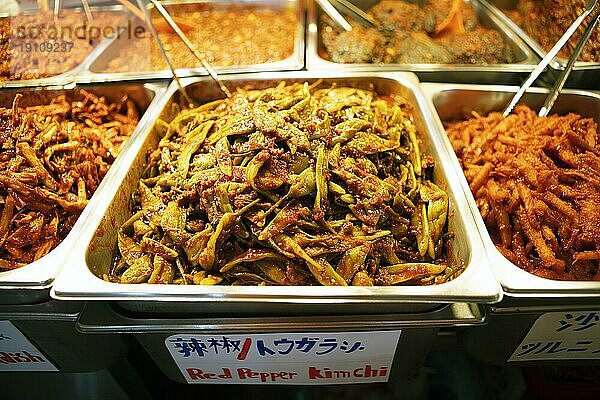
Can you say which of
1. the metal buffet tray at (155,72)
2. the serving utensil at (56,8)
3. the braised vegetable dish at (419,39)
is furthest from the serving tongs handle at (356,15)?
the serving utensil at (56,8)

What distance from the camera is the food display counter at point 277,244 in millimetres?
1472

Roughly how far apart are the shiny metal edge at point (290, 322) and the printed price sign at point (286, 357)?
35 mm

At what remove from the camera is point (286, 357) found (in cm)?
159

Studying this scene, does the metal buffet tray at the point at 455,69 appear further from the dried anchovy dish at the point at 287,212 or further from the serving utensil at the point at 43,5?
the serving utensil at the point at 43,5

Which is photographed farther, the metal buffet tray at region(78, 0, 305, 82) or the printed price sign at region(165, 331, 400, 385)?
the metal buffet tray at region(78, 0, 305, 82)

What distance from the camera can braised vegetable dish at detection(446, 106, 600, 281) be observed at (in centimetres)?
166

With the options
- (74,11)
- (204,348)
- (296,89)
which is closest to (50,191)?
(204,348)

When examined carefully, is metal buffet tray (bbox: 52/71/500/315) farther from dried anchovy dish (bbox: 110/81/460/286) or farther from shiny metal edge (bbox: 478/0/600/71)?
shiny metal edge (bbox: 478/0/600/71)

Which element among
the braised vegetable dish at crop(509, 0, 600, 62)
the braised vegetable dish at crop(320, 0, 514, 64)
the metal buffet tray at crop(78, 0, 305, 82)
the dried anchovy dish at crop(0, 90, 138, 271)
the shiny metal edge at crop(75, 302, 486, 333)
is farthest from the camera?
the braised vegetable dish at crop(320, 0, 514, 64)

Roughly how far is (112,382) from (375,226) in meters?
1.36

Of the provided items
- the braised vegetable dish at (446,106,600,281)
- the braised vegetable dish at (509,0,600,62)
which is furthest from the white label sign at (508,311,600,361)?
the braised vegetable dish at (509,0,600,62)

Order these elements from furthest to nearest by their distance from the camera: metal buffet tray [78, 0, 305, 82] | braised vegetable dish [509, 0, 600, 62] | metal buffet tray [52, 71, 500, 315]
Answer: braised vegetable dish [509, 0, 600, 62] < metal buffet tray [78, 0, 305, 82] < metal buffet tray [52, 71, 500, 315]

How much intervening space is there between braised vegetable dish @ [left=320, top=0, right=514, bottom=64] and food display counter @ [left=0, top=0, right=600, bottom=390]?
21.8 inches

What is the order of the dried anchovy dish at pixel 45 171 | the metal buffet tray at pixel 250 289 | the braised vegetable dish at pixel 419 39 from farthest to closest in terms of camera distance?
the braised vegetable dish at pixel 419 39, the dried anchovy dish at pixel 45 171, the metal buffet tray at pixel 250 289
